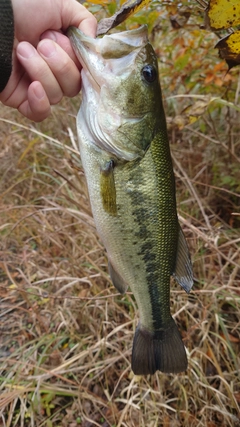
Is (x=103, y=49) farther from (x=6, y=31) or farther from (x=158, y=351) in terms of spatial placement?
(x=158, y=351)

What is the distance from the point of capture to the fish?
1.45 metres

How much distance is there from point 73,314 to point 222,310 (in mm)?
1126

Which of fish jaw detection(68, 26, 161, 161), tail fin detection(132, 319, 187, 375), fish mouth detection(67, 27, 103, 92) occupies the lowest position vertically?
tail fin detection(132, 319, 187, 375)

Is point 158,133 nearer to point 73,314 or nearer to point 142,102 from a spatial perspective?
point 142,102

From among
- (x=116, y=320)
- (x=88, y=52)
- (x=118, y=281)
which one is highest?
(x=88, y=52)

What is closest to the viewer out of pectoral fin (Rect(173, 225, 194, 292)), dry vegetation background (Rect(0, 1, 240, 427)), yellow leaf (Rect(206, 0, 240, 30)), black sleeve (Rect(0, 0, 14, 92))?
yellow leaf (Rect(206, 0, 240, 30))

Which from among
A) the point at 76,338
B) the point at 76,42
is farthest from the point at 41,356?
the point at 76,42

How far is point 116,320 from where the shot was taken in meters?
2.79

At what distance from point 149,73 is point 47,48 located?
0.41 meters

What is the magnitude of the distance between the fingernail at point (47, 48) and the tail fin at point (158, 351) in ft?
4.12

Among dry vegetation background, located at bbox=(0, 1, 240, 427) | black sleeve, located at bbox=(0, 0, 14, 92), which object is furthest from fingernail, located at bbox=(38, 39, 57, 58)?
dry vegetation background, located at bbox=(0, 1, 240, 427)

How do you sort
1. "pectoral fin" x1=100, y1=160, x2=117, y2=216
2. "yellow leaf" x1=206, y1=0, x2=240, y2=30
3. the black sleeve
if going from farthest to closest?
1. "pectoral fin" x1=100, y1=160, x2=117, y2=216
2. the black sleeve
3. "yellow leaf" x1=206, y1=0, x2=240, y2=30

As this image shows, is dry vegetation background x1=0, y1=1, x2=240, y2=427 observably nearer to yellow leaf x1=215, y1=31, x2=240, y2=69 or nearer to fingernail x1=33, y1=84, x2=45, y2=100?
fingernail x1=33, y1=84, x2=45, y2=100

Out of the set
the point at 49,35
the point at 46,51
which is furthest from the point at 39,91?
the point at 49,35
